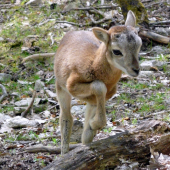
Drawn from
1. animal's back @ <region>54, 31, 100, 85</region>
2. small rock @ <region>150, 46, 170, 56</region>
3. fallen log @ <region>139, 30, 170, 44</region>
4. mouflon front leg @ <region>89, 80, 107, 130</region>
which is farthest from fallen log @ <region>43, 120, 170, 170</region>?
fallen log @ <region>139, 30, 170, 44</region>

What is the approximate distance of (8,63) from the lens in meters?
11.8

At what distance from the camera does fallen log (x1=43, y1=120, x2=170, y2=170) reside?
5320 mm

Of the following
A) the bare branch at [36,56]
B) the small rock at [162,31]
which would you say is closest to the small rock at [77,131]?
the bare branch at [36,56]

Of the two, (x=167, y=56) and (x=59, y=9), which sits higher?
(x=59, y=9)

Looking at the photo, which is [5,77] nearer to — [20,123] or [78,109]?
[20,123]

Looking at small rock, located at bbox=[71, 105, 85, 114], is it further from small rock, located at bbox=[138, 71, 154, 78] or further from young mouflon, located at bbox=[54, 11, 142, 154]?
small rock, located at bbox=[138, 71, 154, 78]

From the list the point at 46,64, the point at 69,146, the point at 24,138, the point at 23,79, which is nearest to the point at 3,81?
the point at 23,79

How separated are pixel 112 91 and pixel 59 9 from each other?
335 inches

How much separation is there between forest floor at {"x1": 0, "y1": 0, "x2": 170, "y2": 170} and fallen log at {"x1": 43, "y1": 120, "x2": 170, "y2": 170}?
1.56 metres

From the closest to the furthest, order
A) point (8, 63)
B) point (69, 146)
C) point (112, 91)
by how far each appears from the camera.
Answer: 1. point (112, 91)
2. point (69, 146)
3. point (8, 63)

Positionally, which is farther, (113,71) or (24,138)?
(24,138)

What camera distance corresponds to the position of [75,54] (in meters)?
6.72

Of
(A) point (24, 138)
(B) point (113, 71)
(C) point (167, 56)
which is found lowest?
(A) point (24, 138)

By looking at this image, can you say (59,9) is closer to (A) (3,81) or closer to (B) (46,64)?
(B) (46,64)
